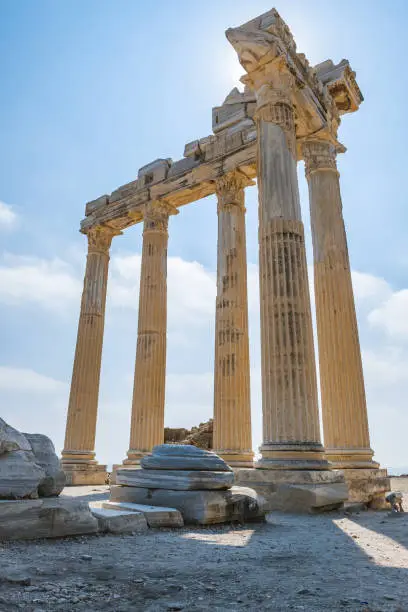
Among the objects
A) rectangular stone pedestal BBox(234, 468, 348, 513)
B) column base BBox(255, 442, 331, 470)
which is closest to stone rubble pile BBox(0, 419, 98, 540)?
rectangular stone pedestal BBox(234, 468, 348, 513)

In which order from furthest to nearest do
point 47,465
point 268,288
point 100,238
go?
point 100,238
point 268,288
point 47,465

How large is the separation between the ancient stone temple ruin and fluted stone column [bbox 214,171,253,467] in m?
0.06

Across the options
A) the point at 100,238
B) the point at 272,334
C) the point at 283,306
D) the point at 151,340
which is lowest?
the point at 272,334

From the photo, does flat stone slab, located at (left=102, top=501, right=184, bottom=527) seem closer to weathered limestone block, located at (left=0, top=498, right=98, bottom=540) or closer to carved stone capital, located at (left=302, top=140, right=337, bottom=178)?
weathered limestone block, located at (left=0, top=498, right=98, bottom=540)

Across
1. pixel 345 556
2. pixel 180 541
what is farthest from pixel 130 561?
pixel 345 556

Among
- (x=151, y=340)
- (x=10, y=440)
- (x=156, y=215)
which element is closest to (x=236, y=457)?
(x=151, y=340)

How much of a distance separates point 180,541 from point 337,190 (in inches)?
637

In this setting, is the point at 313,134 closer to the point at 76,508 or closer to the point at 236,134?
the point at 236,134

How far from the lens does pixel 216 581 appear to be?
17.3 feet

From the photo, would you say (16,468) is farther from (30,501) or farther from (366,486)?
(366,486)

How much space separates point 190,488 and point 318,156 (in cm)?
1550

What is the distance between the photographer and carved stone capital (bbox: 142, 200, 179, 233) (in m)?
26.3

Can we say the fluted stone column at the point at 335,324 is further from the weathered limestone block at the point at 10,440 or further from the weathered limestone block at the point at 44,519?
the weathered limestone block at the point at 10,440

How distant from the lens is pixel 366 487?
15.2 m
